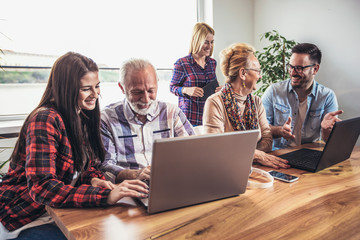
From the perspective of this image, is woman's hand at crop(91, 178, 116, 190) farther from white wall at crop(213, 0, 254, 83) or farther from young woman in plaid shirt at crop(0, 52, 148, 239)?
white wall at crop(213, 0, 254, 83)

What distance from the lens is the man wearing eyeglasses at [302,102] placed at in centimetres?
216

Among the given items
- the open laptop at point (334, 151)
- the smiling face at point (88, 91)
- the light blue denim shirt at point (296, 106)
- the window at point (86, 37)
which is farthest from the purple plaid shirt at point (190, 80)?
the smiling face at point (88, 91)

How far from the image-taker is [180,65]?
2916 millimetres

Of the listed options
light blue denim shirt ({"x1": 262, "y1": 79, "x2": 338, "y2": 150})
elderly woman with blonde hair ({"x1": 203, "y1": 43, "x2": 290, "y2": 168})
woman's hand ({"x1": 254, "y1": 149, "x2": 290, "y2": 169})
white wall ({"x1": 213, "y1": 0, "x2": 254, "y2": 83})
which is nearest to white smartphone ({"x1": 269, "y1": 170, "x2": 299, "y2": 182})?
woman's hand ({"x1": 254, "y1": 149, "x2": 290, "y2": 169})

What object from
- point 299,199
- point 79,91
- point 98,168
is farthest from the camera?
point 98,168

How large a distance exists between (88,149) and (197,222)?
656mm

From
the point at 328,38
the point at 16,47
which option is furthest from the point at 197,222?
the point at 328,38

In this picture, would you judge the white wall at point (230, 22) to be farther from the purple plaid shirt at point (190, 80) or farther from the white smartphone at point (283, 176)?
the white smartphone at point (283, 176)

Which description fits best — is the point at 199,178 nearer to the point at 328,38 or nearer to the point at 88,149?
the point at 88,149

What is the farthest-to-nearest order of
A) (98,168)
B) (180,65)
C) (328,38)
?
(328,38) → (180,65) → (98,168)

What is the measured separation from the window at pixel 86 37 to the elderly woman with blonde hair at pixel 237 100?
3.43 feet

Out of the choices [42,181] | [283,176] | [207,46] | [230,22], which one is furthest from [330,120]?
[230,22]

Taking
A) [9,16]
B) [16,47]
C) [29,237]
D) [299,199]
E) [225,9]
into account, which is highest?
[225,9]

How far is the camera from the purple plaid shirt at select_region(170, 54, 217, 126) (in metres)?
2.90
